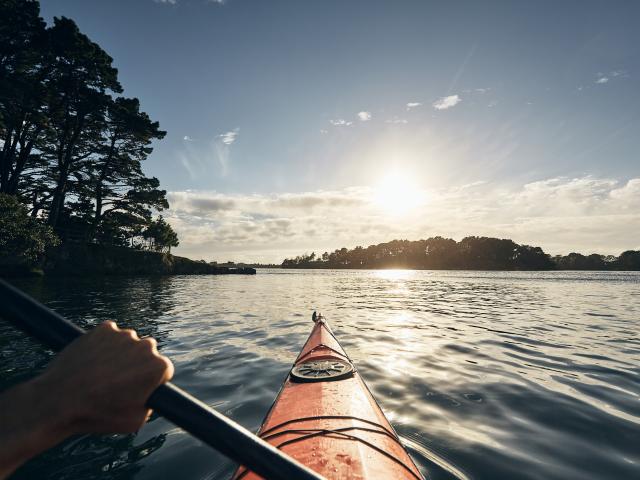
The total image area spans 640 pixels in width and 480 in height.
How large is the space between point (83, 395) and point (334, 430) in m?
2.65

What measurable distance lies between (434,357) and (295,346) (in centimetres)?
361

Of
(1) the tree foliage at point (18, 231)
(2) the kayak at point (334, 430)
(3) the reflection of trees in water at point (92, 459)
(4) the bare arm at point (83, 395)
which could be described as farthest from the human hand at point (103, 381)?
(1) the tree foliage at point (18, 231)

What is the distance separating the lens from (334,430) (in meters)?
3.05

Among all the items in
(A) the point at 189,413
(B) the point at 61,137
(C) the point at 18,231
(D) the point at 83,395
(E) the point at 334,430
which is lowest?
(E) the point at 334,430

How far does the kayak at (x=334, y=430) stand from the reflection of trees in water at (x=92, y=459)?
1.59m

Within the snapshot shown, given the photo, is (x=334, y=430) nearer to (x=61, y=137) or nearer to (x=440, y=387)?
(x=440, y=387)

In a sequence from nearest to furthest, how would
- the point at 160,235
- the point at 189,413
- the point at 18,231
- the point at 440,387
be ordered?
the point at 189,413 < the point at 440,387 < the point at 18,231 < the point at 160,235

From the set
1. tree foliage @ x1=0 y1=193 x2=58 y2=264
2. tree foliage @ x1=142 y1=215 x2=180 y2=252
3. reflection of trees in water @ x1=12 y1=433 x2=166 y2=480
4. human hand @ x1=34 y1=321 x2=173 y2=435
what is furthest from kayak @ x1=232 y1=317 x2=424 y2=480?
tree foliage @ x1=142 y1=215 x2=180 y2=252

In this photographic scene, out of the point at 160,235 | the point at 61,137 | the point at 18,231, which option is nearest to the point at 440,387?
the point at 18,231

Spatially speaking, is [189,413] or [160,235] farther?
[160,235]

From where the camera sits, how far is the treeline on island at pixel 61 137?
828 inches

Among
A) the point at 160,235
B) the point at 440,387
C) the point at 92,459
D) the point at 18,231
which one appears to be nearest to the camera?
the point at 92,459

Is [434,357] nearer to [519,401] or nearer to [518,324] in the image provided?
[519,401]

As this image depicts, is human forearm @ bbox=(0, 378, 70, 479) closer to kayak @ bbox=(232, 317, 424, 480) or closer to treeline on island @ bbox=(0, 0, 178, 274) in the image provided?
kayak @ bbox=(232, 317, 424, 480)
